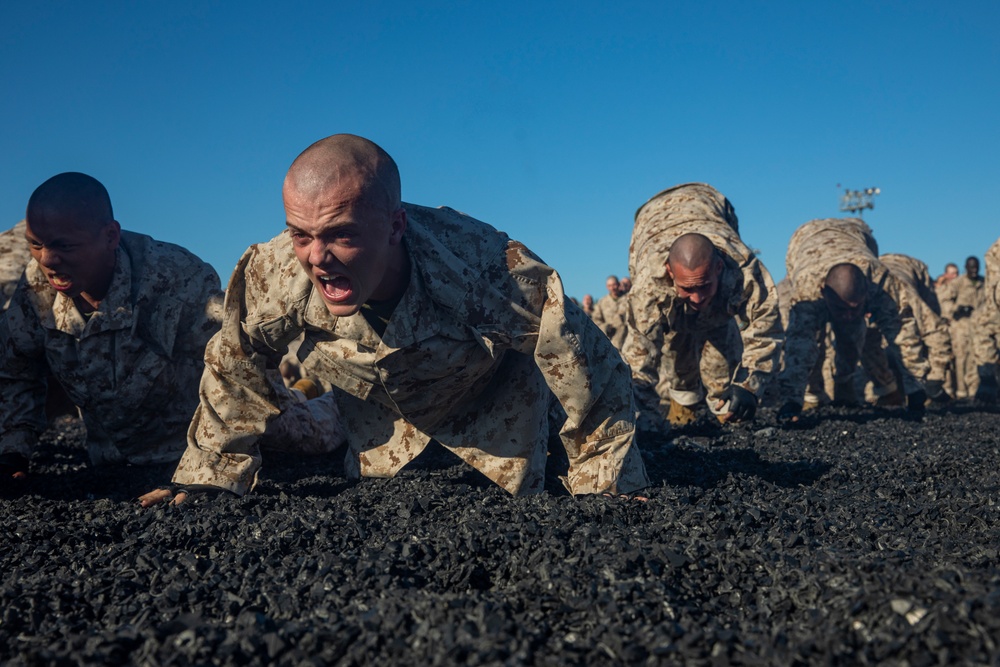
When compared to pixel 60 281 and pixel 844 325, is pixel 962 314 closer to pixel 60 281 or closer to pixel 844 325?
pixel 844 325

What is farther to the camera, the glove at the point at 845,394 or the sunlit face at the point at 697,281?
the glove at the point at 845,394

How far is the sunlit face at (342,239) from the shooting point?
3314 millimetres

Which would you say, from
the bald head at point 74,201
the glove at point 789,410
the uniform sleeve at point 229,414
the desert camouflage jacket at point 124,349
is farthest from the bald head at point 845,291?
the bald head at point 74,201

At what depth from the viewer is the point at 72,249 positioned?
4887 mm

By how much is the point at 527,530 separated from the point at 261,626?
45.4 inches

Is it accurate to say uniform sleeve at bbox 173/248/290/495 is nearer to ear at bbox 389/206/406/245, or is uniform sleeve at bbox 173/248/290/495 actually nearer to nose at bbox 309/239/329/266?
nose at bbox 309/239/329/266

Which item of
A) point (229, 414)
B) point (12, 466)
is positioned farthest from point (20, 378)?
point (229, 414)

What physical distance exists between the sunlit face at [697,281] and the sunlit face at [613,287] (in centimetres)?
1027

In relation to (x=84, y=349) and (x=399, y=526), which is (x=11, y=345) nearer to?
(x=84, y=349)

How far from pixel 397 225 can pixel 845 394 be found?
8.39m

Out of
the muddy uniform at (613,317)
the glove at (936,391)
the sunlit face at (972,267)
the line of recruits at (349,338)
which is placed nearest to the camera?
the line of recruits at (349,338)

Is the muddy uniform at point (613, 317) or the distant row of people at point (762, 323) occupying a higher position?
the muddy uniform at point (613, 317)

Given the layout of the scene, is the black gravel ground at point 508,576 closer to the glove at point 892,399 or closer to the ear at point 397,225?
the ear at point 397,225

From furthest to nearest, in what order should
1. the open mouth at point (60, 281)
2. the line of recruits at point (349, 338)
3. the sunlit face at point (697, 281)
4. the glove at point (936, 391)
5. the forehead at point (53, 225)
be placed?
the glove at point (936, 391) → the sunlit face at point (697, 281) → the open mouth at point (60, 281) → the forehead at point (53, 225) → the line of recruits at point (349, 338)
